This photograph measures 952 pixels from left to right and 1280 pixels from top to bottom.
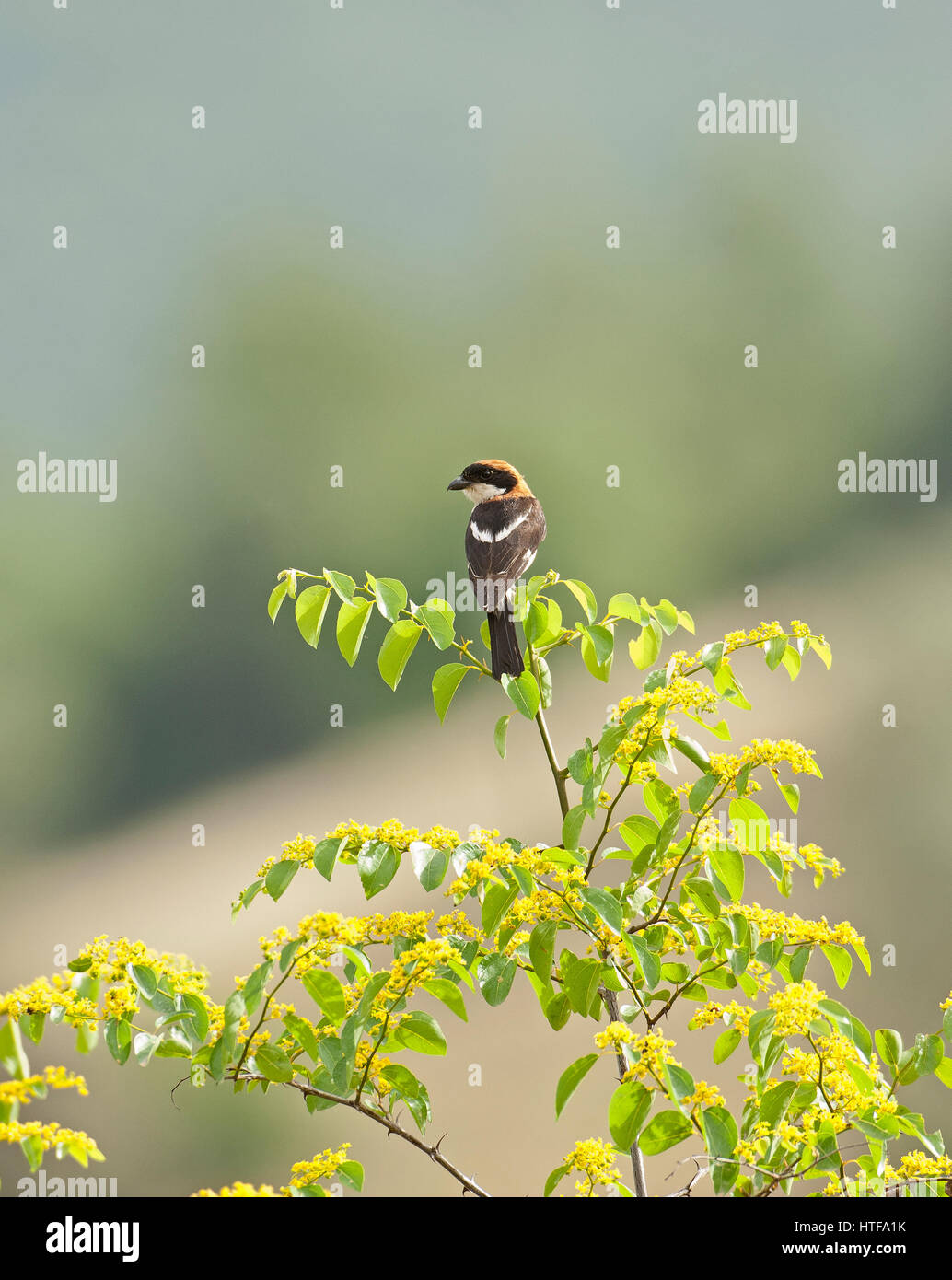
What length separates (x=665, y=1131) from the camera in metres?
0.91

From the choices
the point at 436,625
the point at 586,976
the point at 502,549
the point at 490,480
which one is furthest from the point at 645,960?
the point at 490,480

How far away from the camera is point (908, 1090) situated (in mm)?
4145

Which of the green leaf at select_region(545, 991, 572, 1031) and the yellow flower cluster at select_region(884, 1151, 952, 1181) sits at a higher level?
the green leaf at select_region(545, 991, 572, 1031)

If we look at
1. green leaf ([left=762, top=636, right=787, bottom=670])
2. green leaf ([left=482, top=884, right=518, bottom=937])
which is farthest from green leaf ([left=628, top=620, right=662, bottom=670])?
green leaf ([left=482, top=884, right=518, bottom=937])

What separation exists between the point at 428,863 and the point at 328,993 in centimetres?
16

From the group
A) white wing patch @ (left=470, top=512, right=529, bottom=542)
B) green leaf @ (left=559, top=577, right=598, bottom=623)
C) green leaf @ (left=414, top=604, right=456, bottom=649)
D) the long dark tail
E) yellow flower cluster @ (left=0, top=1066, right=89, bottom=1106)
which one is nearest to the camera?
yellow flower cluster @ (left=0, top=1066, right=89, bottom=1106)

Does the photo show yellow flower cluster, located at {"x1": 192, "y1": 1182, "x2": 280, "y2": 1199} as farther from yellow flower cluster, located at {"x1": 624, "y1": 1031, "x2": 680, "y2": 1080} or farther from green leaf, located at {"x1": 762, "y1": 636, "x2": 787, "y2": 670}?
Answer: green leaf, located at {"x1": 762, "y1": 636, "x2": 787, "y2": 670}

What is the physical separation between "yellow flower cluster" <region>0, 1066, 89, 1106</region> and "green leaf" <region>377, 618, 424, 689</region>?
531 millimetres

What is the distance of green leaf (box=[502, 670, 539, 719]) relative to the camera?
1.11 meters

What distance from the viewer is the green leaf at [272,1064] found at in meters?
0.94

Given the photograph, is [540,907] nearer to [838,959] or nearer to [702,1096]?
[702,1096]

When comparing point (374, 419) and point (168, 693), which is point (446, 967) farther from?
point (374, 419)

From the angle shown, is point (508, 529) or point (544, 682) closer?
point (544, 682)

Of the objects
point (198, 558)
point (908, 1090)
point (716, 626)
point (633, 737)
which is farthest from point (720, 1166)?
point (198, 558)
